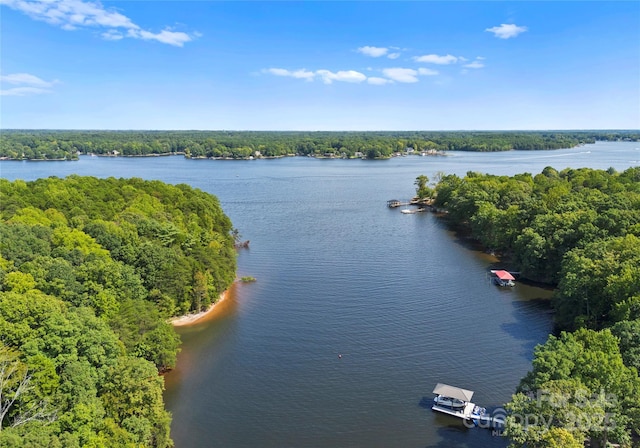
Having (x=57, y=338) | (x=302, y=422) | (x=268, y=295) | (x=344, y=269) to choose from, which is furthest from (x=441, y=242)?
(x=57, y=338)

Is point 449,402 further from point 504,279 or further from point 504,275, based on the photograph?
point 504,275

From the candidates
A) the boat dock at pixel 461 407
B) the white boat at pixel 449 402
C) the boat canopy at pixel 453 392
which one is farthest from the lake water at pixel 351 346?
the boat canopy at pixel 453 392

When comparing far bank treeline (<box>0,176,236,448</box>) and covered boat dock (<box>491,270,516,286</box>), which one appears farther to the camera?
covered boat dock (<box>491,270,516,286</box>)

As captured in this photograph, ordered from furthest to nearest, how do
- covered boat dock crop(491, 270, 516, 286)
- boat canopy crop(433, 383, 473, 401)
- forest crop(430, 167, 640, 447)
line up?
1. covered boat dock crop(491, 270, 516, 286)
2. boat canopy crop(433, 383, 473, 401)
3. forest crop(430, 167, 640, 447)

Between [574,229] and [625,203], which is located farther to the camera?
[625,203]

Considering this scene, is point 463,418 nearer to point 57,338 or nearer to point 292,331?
point 292,331

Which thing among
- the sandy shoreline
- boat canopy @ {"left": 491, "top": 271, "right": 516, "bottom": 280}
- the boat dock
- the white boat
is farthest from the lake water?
boat canopy @ {"left": 491, "top": 271, "right": 516, "bottom": 280}

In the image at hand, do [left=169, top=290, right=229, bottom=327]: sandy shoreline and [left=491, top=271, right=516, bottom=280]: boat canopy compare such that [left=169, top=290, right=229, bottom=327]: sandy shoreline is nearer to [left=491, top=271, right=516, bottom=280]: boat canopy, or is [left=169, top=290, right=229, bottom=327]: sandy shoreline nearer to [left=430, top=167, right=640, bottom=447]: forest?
[left=430, top=167, right=640, bottom=447]: forest
